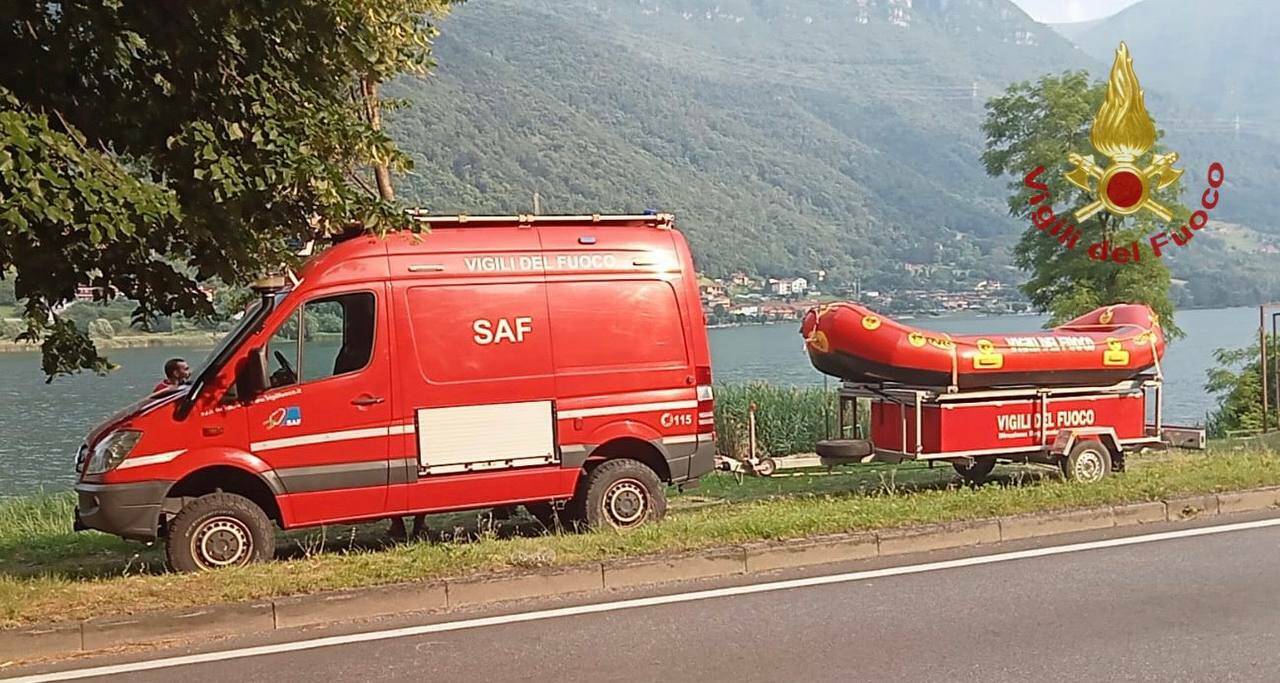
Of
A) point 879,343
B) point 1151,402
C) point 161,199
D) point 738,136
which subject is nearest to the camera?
point 161,199

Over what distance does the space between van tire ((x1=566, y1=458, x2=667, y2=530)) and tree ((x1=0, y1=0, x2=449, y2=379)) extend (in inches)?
111

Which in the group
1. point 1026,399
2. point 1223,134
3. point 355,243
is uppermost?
point 1223,134

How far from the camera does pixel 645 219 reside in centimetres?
1034

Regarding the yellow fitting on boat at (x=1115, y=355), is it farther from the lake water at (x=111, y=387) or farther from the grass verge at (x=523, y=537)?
the lake water at (x=111, y=387)

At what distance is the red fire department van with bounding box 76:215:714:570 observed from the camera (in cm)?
871

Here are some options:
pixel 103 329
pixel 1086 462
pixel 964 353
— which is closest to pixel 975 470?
pixel 1086 462

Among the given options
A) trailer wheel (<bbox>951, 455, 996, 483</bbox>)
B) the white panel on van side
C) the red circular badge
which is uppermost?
the red circular badge

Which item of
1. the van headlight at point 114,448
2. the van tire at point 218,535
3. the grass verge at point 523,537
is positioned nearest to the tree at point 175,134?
the van headlight at point 114,448

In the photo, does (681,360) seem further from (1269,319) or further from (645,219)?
(1269,319)

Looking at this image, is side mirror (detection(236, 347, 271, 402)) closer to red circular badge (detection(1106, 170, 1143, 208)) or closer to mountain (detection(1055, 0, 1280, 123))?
red circular badge (detection(1106, 170, 1143, 208))

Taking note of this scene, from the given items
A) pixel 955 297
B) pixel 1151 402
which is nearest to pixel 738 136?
pixel 955 297

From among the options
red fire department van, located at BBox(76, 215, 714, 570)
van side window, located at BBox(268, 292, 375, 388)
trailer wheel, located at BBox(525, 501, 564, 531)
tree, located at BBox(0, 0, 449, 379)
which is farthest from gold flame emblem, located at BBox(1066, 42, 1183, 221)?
tree, located at BBox(0, 0, 449, 379)

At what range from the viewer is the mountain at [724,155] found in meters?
62.3

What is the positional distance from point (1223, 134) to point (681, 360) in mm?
137807
